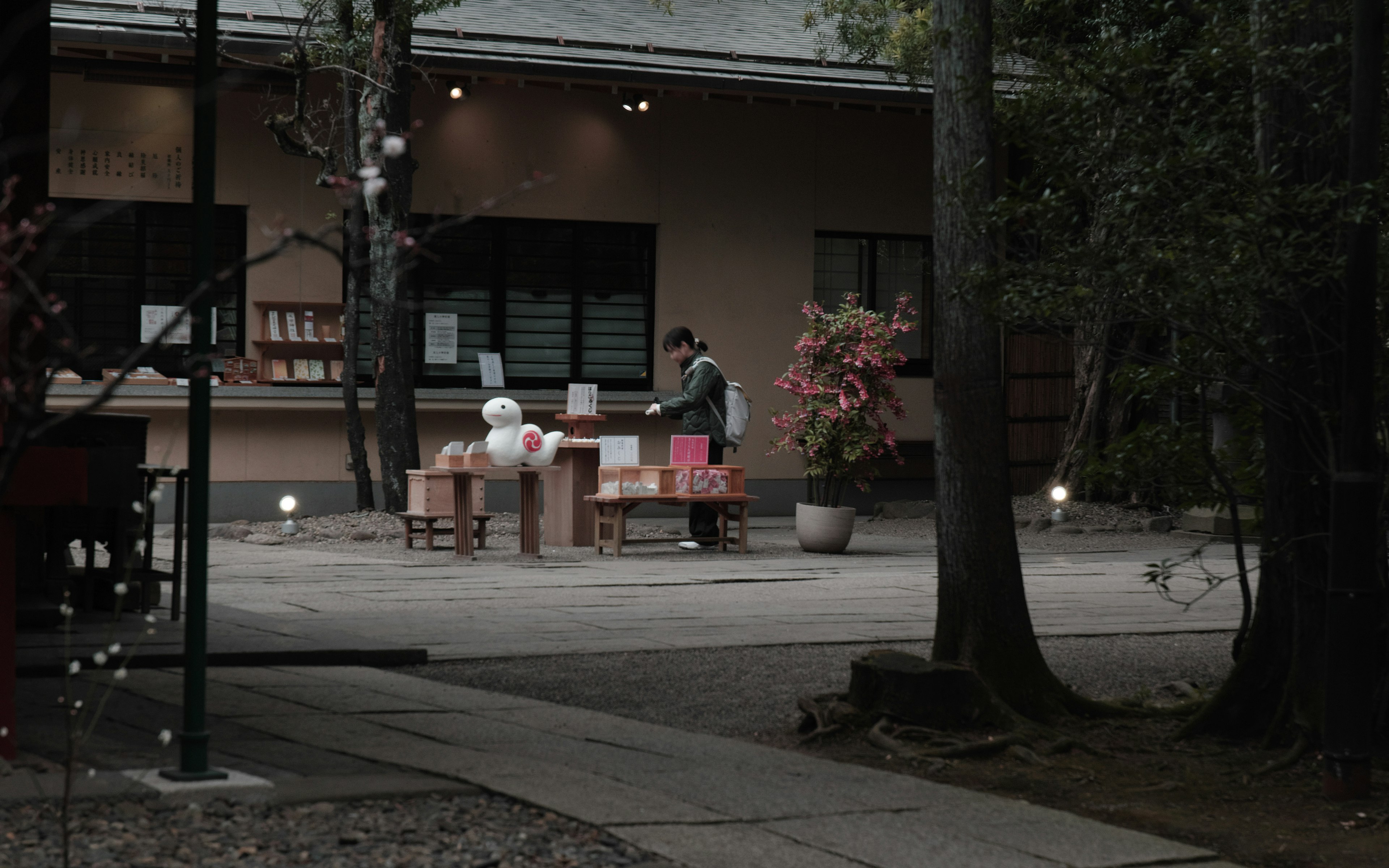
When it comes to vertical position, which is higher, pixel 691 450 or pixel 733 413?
pixel 733 413

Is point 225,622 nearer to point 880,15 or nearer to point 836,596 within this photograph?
point 836,596

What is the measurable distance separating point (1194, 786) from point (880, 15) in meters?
12.9

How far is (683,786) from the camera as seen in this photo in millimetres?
5000

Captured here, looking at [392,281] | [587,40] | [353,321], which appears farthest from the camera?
[587,40]

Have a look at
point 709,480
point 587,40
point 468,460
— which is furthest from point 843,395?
point 587,40

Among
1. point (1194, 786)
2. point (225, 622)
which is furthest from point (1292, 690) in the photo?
point (225, 622)

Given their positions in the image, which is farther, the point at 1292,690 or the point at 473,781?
the point at 1292,690

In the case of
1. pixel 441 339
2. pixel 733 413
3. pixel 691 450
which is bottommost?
pixel 691 450

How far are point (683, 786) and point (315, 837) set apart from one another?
49.4 inches

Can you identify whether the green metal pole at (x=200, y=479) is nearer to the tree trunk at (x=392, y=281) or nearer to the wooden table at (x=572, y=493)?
the wooden table at (x=572, y=493)

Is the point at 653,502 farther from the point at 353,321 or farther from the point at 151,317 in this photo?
the point at 151,317

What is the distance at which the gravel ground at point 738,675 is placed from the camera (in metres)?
6.64

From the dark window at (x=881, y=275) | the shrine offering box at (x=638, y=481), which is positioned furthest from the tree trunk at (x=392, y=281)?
A: the dark window at (x=881, y=275)

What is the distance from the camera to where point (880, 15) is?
17.0 metres
